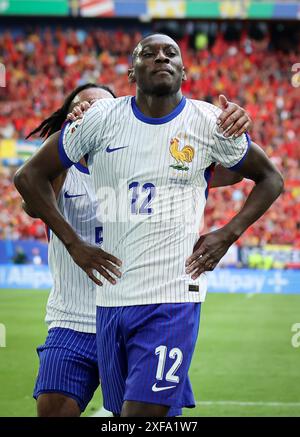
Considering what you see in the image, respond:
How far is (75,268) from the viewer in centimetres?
482

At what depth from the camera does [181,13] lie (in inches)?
1226

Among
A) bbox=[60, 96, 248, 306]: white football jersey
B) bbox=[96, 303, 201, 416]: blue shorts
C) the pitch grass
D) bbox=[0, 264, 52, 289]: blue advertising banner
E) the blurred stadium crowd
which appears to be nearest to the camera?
bbox=[96, 303, 201, 416]: blue shorts

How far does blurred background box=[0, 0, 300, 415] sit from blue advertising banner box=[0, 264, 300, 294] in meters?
0.03

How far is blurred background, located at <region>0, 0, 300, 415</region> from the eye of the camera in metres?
10.4

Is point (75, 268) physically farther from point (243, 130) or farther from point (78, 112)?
point (243, 130)

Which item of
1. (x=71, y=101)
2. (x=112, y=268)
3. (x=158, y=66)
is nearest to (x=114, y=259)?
(x=112, y=268)

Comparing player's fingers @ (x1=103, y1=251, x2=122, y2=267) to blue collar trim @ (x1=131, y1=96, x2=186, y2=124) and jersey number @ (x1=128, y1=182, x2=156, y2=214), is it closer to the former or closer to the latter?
jersey number @ (x1=128, y1=182, x2=156, y2=214)

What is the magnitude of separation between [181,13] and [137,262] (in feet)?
92.7

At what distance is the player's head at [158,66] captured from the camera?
405 centimetres

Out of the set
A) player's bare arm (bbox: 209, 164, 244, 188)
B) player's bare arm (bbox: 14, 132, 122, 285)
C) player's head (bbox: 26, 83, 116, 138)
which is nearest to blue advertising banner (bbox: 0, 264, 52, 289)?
player's head (bbox: 26, 83, 116, 138)

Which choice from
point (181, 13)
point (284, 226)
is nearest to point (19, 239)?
point (284, 226)

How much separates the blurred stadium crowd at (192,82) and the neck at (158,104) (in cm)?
1943

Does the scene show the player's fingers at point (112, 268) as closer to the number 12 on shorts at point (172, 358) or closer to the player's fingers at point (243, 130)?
the number 12 on shorts at point (172, 358)

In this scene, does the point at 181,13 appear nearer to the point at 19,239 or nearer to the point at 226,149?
the point at 19,239
